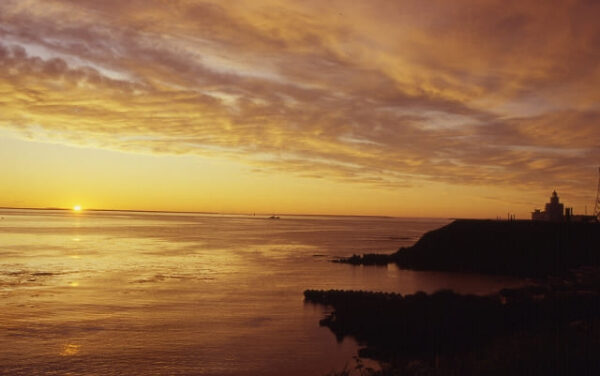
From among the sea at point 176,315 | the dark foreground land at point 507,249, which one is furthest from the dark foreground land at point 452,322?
the dark foreground land at point 507,249

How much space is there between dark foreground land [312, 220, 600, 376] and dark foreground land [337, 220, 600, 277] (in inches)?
6.2

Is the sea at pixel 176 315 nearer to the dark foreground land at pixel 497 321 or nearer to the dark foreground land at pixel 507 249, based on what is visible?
the dark foreground land at pixel 497 321

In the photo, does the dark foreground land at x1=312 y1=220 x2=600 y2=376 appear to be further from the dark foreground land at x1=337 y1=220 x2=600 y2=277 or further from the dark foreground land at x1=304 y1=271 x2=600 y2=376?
the dark foreground land at x1=337 y1=220 x2=600 y2=277

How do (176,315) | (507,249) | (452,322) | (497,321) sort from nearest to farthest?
(452,322)
(497,321)
(176,315)
(507,249)

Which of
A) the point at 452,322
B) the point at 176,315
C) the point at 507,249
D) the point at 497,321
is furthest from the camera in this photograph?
the point at 507,249

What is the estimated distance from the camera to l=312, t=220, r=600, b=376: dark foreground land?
15445mm

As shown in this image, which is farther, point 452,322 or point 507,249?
point 507,249

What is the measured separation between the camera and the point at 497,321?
1108 inches

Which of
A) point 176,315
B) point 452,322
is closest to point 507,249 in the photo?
point 452,322

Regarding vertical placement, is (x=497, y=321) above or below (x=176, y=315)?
above

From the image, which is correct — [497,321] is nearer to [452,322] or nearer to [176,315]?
[452,322]

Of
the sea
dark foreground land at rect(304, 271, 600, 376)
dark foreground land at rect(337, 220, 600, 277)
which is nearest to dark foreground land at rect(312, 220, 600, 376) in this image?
dark foreground land at rect(304, 271, 600, 376)

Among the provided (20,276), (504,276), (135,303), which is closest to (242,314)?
(135,303)

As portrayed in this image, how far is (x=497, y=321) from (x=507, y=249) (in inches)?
1506
